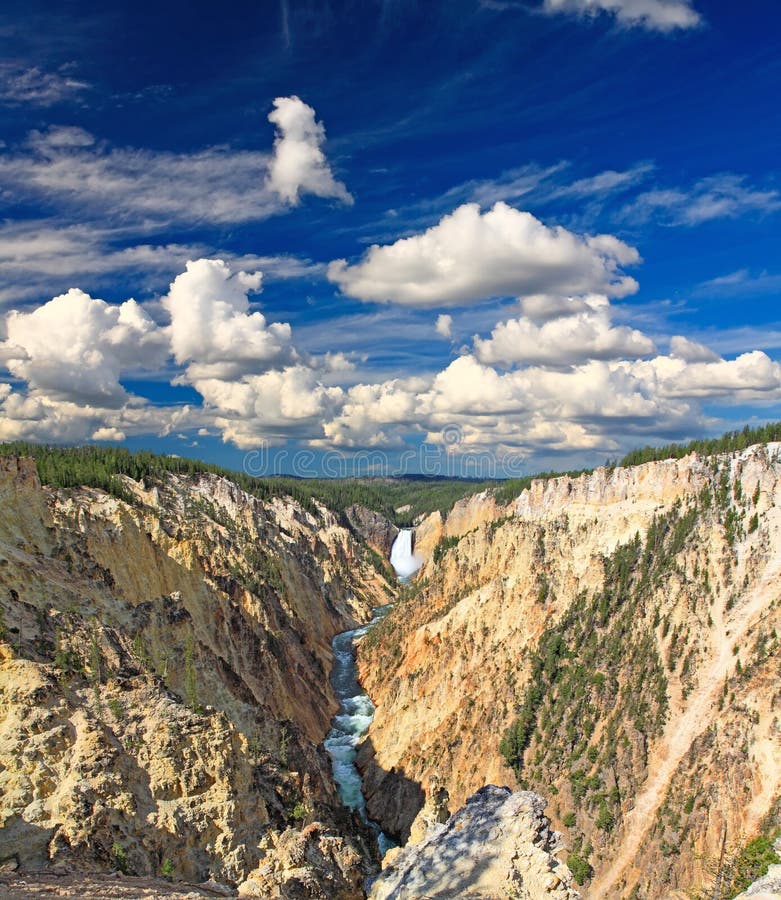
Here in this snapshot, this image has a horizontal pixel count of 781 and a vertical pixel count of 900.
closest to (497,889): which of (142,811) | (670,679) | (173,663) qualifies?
(142,811)

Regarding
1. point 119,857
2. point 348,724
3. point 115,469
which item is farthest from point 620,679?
point 115,469

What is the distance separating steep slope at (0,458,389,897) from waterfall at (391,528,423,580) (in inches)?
4071

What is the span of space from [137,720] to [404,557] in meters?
142

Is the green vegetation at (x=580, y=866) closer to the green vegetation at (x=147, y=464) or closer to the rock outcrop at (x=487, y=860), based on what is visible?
the rock outcrop at (x=487, y=860)

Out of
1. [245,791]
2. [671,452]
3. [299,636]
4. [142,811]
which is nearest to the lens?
[142,811]

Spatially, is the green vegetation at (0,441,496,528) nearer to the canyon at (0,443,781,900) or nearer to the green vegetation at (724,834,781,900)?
the canyon at (0,443,781,900)

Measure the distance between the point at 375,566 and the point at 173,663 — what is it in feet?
357

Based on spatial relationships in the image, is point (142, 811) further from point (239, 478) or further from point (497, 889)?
point (239, 478)

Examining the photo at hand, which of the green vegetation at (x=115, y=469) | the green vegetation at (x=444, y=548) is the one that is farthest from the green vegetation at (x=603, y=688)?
the green vegetation at (x=115, y=469)

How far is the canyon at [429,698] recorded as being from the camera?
22.3 meters

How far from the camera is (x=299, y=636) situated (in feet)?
247

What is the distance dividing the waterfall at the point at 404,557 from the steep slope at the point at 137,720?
339ft

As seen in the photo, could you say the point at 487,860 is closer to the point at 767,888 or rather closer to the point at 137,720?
the point at 767,888

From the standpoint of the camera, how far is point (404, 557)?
16488 cm
